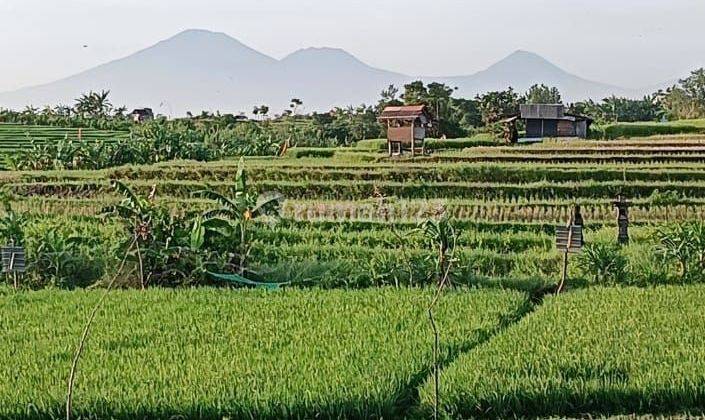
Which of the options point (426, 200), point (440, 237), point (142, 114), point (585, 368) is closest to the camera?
point (585, 368)

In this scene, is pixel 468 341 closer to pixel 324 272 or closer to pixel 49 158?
pixel 324 272

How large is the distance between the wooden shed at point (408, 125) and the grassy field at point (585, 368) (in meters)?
20.9

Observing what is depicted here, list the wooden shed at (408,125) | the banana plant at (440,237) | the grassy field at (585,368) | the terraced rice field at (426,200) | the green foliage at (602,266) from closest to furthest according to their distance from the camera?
1. the grassy field at (585,368)
2. the banana plant at (440,237)
3. the green foliage at (602,266)
4. the terraced rice field at (426,200)
5. the wooden shed at (408,125)

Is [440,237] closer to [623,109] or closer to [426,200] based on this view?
[426,200]

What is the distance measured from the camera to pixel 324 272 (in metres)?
9.31

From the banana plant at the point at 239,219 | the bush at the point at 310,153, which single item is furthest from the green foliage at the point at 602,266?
the bush at the point at 310,153

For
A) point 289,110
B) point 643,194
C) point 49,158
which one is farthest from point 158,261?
point 289,110

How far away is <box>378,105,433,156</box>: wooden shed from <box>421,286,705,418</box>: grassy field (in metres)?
20.9

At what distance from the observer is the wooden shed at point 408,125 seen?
2795 centimetres

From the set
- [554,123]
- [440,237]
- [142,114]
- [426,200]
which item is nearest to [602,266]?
[440,237]

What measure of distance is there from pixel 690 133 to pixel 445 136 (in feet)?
33.4

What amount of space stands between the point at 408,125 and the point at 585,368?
23004mm

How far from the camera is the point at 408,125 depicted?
2811 centimetres

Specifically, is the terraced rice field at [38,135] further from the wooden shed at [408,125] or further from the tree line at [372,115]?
the wooden shed at [408,125]
